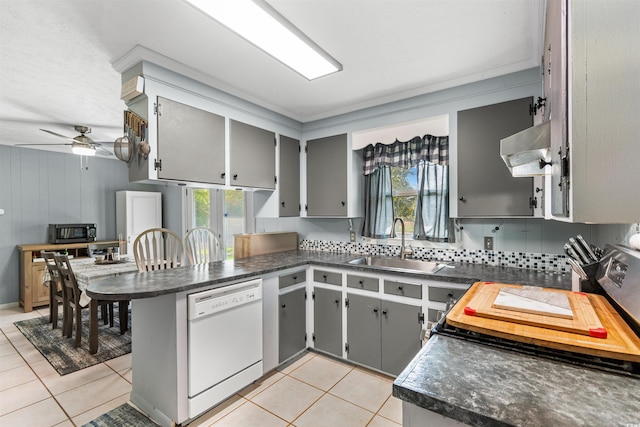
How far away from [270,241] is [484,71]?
2.56 metres

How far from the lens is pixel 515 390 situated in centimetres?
72

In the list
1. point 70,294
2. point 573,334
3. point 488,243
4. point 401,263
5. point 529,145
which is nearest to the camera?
point 573,334

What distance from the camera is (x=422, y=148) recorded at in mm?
2803

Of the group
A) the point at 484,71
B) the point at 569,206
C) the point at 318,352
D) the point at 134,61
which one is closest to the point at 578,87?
the point at 569,206

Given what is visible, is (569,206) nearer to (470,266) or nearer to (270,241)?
(470,266)

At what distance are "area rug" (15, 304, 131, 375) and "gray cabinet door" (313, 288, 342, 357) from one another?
198 centimetres

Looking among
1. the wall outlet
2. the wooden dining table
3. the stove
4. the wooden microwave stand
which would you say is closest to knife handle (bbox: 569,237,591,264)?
the stove

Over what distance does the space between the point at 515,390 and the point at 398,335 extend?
5.66ft

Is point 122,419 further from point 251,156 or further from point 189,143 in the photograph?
point 251,156

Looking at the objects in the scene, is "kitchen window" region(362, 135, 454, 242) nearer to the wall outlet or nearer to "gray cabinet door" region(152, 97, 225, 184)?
the wall outlet

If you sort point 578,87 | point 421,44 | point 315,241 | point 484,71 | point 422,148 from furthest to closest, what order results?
point 315,241 → point 422,148 → point 484,71 → point 421,44 → point 578,87

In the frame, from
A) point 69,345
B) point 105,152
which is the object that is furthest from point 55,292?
point 105,152

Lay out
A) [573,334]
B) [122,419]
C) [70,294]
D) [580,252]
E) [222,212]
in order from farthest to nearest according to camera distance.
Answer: [222,212] < [70,294] < [122,419] < [580,252] < [573,334]

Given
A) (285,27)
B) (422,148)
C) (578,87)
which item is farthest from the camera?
(422,148)
